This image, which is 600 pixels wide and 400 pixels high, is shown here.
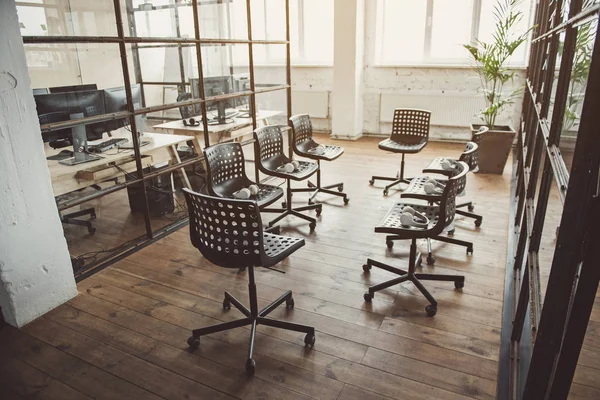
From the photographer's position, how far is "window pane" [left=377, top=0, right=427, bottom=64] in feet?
21.0

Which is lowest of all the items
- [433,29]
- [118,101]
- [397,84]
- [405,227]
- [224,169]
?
[405,227]

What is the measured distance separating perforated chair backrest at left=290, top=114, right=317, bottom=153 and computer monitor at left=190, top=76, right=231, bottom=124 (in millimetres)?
692

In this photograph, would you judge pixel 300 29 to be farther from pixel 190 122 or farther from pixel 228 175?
pixel 228 175

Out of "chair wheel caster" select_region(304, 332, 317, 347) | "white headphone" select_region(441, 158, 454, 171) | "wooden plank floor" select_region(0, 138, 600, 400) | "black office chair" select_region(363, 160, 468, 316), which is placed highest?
"white headphone" select_region(441, 158, 454, 171)

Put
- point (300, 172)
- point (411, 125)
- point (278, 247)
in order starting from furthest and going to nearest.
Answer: point (411, 125) → point (300, 172) → point (278, 247)

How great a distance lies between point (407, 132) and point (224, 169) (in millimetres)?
2387

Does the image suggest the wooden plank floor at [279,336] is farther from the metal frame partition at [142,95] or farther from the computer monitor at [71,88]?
the computer monitor at [71,88]

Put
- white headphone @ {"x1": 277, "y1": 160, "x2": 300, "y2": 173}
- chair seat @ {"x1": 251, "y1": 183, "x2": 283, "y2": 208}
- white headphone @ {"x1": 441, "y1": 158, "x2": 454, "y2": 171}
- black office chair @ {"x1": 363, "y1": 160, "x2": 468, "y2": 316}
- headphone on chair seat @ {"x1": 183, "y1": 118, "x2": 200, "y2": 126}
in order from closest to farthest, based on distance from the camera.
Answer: black office chair @ {"x1": 363, "y1": 160, "x2": 468, "y2": 316} → chair seat @ {"x1": 251, "y1": 183, "x2": 283, "y2": 208} → white headphone @ {"x1": 441, "y1": 158, "x2": 454, "y2": 171} → white headphone @ {"x1": 277, "y1": 160, "x2": 300, "y2": 173} → headphone on chair seat @ {"x1": 183, "y1": 118, "x2": 200, "y2": 126}

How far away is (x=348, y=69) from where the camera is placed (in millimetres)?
6465

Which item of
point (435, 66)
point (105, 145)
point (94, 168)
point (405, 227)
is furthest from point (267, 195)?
point (435, 66)

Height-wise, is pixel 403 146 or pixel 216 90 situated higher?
pixel 216 90

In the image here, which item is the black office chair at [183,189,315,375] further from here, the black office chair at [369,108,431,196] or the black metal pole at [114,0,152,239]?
the black office chair at [369,108,431,196]

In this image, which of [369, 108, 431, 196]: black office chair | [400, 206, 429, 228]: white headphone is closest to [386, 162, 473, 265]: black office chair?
[400, 206, 429, 228]: white headphone

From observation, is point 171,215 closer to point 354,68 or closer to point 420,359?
point 420,359
